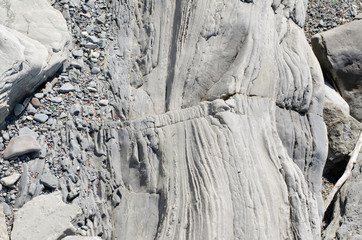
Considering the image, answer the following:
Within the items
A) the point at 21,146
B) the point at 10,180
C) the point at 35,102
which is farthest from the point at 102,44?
the point at 10,180

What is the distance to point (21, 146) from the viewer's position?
4180 millimetres

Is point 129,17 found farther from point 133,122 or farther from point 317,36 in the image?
point 317,36

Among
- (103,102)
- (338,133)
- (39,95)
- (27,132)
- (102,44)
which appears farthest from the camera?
(338,133)

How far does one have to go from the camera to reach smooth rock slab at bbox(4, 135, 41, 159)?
412 cm

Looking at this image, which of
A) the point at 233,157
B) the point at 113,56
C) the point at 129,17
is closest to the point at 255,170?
the point at 233,157

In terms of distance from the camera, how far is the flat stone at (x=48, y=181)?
166 inches

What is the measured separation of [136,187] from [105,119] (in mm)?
1004

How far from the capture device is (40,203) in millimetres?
4082

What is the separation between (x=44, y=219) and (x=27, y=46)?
1.94 meters

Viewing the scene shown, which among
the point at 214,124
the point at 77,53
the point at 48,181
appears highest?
the point at 77,53

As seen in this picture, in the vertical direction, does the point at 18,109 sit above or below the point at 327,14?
below

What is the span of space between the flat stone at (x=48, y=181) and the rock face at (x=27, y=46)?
2.57 feet

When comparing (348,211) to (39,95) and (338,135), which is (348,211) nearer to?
(338,135)

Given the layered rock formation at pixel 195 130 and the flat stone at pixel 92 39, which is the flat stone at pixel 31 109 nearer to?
the layered rock formation at pixel 195 130
